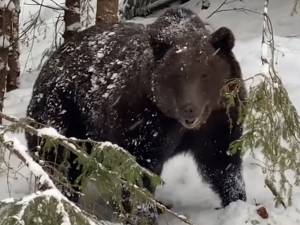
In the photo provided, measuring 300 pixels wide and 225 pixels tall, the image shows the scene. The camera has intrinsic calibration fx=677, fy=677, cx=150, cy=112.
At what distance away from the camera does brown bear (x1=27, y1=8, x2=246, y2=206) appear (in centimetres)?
464

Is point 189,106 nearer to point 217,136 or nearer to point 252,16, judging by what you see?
point 217,136

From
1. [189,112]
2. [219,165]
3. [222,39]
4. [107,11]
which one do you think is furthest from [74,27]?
[189,112]

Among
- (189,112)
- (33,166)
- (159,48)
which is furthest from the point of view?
(159,48)

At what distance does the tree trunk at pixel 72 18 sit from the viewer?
312 inches

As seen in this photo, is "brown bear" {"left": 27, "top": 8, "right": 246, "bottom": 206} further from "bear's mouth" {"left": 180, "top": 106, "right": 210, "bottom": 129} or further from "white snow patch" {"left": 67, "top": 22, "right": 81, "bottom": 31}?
"white snow patch" {"left": 67, "top": 22, "right": 81, "bottom": 31}

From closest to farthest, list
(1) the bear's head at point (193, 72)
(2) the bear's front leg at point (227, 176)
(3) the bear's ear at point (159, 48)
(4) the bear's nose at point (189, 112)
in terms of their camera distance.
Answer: (4) the bear's nose at point (189, 112) < (1) the bear's head at point (193, 72) < (3) the bear's ear at point (159, 48) < (2) the bear's front leg at point (227, 176)

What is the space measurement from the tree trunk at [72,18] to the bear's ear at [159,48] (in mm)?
3312

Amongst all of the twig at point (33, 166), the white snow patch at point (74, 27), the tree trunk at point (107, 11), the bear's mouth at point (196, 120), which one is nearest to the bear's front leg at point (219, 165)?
the bear's mouth at point (196, 120)

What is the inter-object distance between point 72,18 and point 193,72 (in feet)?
12.1

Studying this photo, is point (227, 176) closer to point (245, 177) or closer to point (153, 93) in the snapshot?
point (245, 177)

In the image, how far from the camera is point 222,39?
469 centimetres

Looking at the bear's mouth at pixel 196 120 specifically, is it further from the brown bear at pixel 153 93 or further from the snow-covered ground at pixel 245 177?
the snow-covered ground at pixel 245 177

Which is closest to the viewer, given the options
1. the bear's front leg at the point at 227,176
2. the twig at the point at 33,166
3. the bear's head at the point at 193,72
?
the twig at the point at 33,166

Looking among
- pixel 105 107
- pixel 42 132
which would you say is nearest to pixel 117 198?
pixel 42 132
